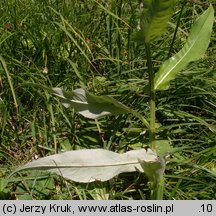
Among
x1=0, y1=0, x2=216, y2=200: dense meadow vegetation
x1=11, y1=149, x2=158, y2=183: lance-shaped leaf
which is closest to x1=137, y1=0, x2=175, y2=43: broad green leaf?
x1=0, y1=0, x2=216, y2=200: dense meadow vegetation

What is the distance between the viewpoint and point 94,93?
1787 millimetres

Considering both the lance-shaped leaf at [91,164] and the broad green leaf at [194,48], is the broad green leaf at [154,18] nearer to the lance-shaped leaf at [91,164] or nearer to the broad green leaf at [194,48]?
the broad green leaf at [194,48]

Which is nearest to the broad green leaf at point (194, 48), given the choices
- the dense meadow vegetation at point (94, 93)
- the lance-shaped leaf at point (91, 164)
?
the dense meadow vegetation at point (94, 93)

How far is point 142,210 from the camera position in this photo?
1.35 meters

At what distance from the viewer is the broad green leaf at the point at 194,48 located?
5.16 feet

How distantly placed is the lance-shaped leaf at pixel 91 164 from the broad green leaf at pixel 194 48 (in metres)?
0.27

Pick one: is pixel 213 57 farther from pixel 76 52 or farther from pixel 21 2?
pixel 21 2

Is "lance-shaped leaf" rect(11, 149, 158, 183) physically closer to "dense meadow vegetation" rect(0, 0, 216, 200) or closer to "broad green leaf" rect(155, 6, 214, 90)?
"dense meadow vegetation" rect(0, 0, 216, 200)

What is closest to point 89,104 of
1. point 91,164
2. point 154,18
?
point 91,164

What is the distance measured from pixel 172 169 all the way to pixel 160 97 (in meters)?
0.32

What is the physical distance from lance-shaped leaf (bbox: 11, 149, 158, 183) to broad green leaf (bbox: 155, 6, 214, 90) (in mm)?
270

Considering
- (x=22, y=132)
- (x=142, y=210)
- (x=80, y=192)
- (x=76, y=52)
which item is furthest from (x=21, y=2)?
(x=142, y=210)

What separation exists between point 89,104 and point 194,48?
38 centimetres

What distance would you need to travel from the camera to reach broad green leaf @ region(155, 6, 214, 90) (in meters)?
1.57
